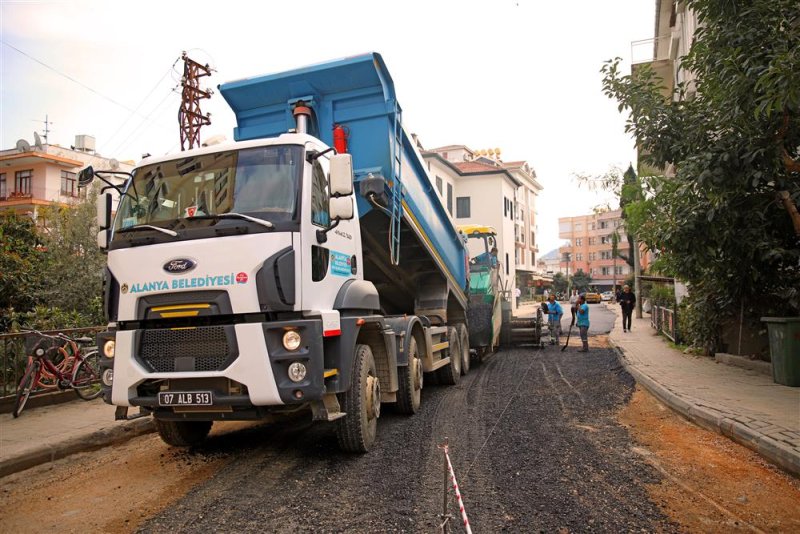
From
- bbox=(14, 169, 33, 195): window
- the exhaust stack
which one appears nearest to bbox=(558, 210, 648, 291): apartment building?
bbox=(14, 169, 33, 195): window

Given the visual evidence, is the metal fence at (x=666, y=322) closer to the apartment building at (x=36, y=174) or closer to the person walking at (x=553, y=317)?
the person walking at (x=553, y=317)

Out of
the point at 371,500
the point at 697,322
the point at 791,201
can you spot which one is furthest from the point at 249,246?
the point at 697,322

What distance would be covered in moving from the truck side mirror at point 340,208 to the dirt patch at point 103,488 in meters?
2.59

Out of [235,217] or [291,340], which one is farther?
[235,217]

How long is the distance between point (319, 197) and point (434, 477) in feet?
8.67

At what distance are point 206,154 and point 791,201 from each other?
783cm

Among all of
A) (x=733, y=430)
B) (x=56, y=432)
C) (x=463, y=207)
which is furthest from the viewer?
(x=463, y=207)

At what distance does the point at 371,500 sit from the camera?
4176mm

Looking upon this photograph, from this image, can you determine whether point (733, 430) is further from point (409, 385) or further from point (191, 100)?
point (191, 100)

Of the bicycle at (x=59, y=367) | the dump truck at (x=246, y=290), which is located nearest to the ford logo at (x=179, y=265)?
the dump truck at (x=246, y=290)

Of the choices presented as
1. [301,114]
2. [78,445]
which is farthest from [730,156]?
[78,445]

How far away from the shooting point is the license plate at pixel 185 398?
14.1 ft

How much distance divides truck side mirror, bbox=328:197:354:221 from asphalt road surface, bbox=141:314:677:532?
7.43 feet

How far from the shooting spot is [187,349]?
4387mm
